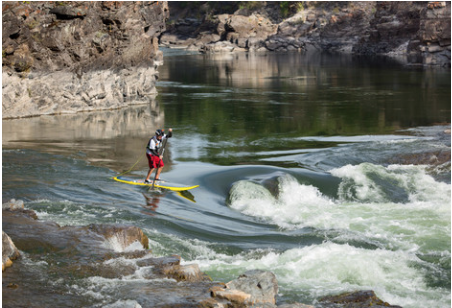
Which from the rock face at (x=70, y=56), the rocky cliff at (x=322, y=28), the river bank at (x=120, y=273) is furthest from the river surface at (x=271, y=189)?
the rocky cliff at (x=322, y=28)

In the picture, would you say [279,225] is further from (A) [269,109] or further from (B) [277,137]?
(A) [269,109]

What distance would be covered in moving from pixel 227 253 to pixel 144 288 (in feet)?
13.6

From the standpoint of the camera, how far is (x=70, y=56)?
127ft

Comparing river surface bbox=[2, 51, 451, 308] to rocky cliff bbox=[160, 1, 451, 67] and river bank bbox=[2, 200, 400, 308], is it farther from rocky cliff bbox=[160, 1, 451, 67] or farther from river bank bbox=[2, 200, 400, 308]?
rocky cliff bbox=[160, 1, 451, 67]

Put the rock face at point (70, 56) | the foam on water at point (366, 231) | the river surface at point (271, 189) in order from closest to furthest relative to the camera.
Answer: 1. the foam on water at point (366, 231)
2. the river surface at point (271, 189)
3. the rock face at point (70, 56)

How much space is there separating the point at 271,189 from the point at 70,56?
73.6 feet

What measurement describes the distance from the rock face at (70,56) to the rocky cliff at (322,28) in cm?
4604

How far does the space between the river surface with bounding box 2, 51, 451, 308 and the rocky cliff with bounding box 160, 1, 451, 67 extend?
36.7 metres

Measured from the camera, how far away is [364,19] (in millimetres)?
121500

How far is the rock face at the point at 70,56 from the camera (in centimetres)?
3609

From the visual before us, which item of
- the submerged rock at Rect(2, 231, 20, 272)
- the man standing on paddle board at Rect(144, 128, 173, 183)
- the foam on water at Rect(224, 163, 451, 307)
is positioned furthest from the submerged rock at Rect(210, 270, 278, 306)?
the man standing on paddle board at Rect(144, 128, 173, 183)

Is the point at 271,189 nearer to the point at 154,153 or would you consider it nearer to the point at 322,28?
the point at 154,153

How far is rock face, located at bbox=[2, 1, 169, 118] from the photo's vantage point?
3609cm

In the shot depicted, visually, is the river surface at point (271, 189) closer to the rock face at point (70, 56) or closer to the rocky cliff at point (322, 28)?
the rock face at point (70, 56)
